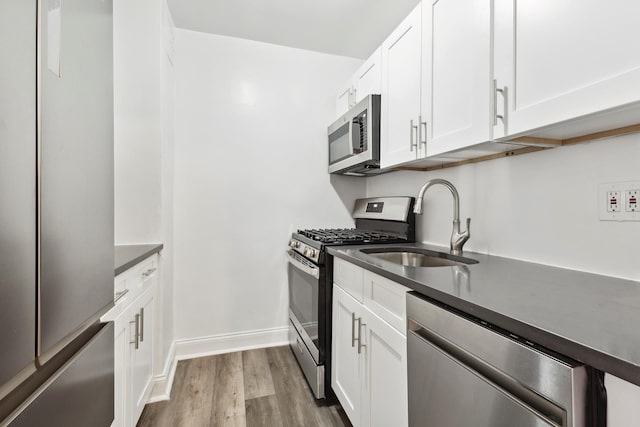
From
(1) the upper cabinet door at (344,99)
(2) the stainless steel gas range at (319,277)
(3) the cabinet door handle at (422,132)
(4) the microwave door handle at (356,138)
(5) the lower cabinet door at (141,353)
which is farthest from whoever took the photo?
(1) the upper cabinet door at (344,99)

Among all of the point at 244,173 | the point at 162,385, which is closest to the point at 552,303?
the point at 162,385

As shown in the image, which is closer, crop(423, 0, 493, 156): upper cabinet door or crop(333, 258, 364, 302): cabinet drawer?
crop(423, 0, 493, 156): upper cabinet door

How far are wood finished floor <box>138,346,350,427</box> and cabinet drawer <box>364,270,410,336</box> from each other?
801 millimetres

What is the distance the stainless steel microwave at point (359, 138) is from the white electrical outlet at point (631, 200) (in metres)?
1.17

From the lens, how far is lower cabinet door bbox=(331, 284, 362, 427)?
55.1 inches

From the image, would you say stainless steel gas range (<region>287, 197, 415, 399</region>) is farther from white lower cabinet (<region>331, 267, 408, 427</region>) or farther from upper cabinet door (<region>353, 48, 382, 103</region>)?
upper cabinet door (<region>353, 48, 382, 103</region>)

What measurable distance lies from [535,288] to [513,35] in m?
0.82

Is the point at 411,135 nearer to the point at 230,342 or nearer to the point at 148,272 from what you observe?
the point at 148,272

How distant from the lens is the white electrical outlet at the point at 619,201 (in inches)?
36.8

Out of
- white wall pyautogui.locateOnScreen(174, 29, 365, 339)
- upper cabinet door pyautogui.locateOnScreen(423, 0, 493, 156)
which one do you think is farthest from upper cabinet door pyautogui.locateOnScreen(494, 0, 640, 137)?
white wall pyautogui.locateOnScreen(174, 29, 365, 339)

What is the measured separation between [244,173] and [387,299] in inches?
66.0

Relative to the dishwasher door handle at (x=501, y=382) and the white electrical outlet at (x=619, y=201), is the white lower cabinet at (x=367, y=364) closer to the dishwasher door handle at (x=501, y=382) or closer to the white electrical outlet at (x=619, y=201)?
the dishwasher door handle at (x=501, y=382)

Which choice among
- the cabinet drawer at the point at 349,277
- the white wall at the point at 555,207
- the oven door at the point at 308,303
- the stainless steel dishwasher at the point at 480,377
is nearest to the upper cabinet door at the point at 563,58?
the white wall at the point at 555,207

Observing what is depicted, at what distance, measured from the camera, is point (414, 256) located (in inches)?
68.9
